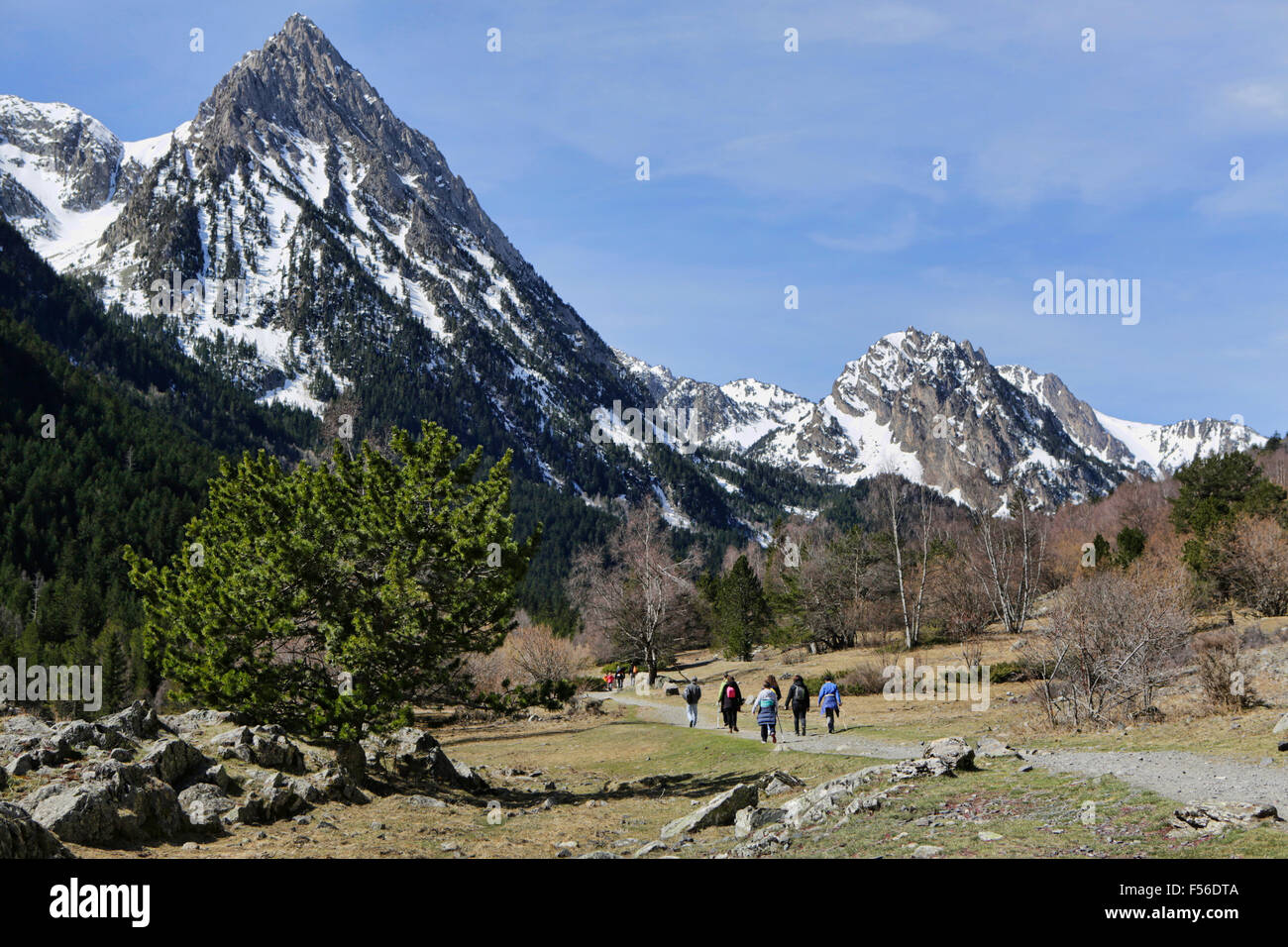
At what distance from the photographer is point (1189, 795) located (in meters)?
10.6

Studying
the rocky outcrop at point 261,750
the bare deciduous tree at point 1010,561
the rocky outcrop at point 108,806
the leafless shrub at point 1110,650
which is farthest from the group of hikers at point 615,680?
the rocky outcrop at point 108,806

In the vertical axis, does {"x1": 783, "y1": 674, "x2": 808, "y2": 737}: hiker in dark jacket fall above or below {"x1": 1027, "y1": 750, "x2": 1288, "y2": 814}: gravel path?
below

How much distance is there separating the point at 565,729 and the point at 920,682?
1581cm

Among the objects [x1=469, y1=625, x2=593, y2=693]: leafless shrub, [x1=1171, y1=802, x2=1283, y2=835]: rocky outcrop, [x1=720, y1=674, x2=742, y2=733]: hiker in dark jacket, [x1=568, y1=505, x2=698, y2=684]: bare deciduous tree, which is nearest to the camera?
[x1=1171, y1=802, x2=1283, y2=835]: rocky outcrop

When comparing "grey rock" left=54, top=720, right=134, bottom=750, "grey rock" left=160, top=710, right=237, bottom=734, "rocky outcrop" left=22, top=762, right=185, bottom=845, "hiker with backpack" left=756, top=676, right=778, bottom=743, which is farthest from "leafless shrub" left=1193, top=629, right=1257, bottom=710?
"grey rock" left=160, top=710, right=237, bottom=734

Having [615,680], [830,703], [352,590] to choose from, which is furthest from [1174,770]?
[615,680]

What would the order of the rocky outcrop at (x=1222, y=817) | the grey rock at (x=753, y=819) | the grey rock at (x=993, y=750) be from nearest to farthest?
the rocky outcrop at (x=1222, y=817)
the grey rock at (x=753, y=819)
the grey rock at (x=993, y=750)

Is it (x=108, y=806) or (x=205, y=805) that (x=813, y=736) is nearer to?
(x=205, y=805)

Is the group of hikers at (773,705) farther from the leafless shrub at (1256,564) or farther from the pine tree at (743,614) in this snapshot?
the pine tree at (743,614)

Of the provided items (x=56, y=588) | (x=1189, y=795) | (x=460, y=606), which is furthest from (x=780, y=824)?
(x=56, y=588)

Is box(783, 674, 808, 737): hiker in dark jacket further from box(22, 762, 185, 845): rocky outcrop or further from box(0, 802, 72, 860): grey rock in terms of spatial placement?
box(0, 802, 72, 860): grey rock

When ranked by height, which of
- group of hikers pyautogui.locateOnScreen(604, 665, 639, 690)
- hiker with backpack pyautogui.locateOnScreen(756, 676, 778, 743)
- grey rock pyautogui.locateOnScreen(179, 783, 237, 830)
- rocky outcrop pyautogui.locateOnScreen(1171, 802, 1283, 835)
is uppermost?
rocky outcrop pyautogui.locateOnScreen(1171, 802, 1283, 835)

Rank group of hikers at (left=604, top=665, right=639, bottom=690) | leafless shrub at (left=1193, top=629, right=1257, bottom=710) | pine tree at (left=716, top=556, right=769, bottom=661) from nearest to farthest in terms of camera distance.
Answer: leafless shrub at (left=1193, top=629, right=1257, bottom=710)
group of hikers at (left=604, top=665, right=639, bottom=690)
pine tree at (left=716, top=556, right=769, bottom=661)
